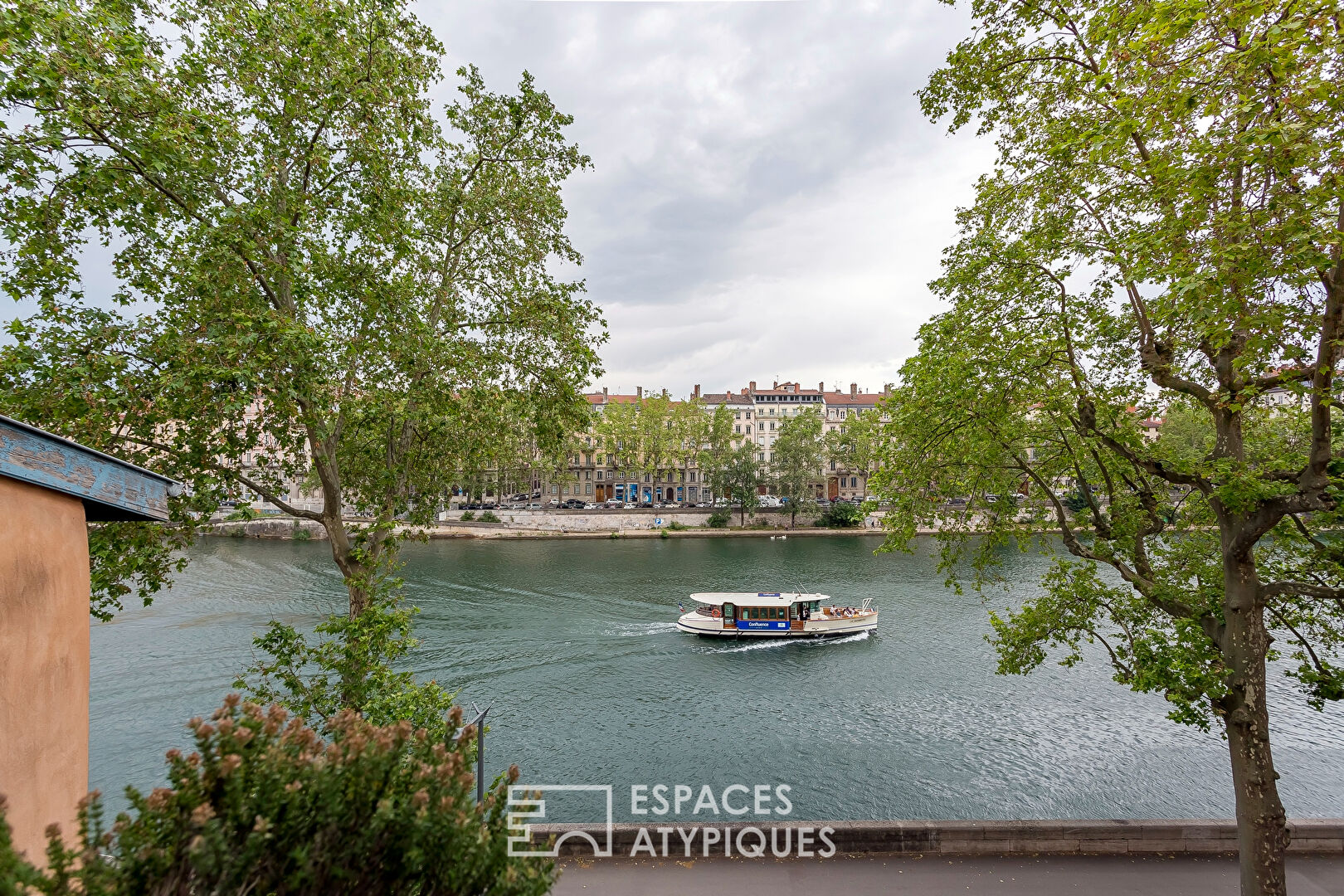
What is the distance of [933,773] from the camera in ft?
49.5

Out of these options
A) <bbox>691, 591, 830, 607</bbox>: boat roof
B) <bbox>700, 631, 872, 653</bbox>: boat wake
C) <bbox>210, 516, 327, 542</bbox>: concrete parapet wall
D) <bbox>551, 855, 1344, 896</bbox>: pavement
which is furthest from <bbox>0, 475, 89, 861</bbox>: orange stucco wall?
<bbox>210, 516, 327, 542</bbox>: concrete parapet wall

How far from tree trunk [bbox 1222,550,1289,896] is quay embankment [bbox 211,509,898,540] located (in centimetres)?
5114

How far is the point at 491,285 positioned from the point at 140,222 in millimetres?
4357

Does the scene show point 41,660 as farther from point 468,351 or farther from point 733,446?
point 733,446

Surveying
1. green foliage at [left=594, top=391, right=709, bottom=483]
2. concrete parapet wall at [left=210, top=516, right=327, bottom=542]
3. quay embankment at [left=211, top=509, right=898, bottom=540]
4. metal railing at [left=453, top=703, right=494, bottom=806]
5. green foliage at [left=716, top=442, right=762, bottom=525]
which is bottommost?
concrete parapet wall at [left=210, top=516, right=327, bottom=542]

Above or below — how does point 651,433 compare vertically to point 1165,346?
above

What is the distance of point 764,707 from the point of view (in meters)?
19.4

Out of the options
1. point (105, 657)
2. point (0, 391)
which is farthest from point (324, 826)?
point (105, 657)

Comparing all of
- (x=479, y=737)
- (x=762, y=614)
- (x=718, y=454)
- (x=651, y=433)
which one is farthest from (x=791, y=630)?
(x=651, y=433)

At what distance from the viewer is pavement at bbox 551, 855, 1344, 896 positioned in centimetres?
803

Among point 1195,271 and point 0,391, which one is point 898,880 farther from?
point 0,391

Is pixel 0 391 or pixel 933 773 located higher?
pixel 0 391

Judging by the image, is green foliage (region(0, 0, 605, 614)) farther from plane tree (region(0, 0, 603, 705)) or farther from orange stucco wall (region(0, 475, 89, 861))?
orange stucco wall (region(0, 475, 89, 861))

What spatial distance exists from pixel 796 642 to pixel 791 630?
56cm
